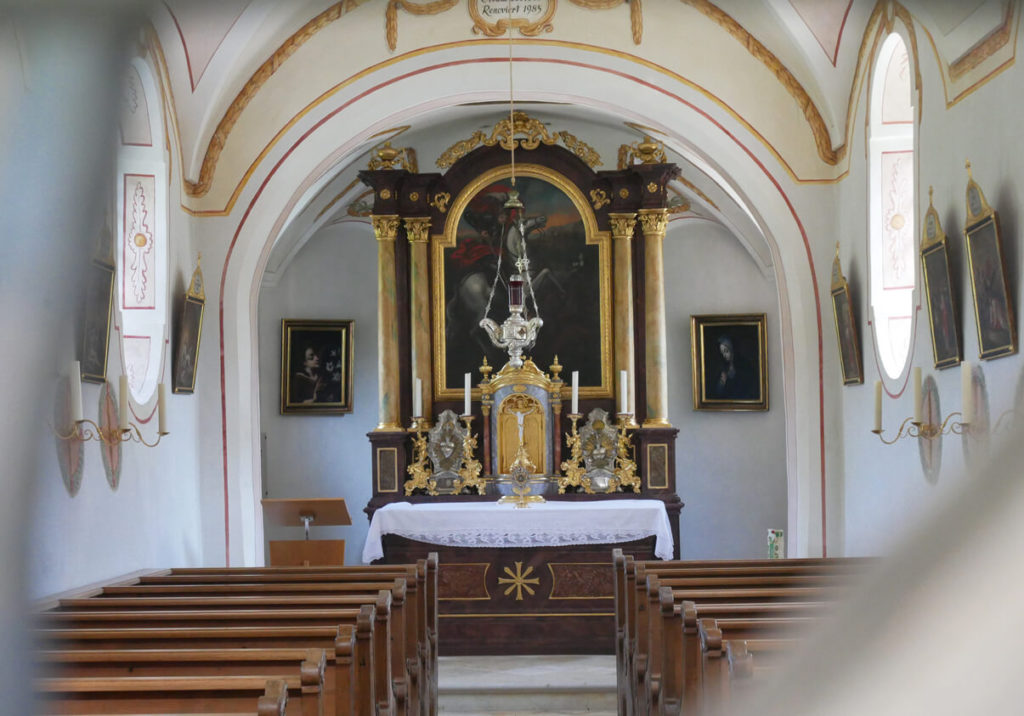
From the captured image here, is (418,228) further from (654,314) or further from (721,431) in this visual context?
(721,431)

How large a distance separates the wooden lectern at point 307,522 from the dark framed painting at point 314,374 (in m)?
4.78

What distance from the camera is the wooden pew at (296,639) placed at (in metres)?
3.64

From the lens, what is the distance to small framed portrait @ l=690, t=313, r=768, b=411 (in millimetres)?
14125

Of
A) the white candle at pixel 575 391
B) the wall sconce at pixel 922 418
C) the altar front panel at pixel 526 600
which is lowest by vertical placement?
the altar front panel at pixel 526 600

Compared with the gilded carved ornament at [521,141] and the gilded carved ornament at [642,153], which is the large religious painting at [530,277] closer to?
the gilded carved ornament at [521,141]

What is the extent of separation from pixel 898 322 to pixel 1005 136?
247 cm

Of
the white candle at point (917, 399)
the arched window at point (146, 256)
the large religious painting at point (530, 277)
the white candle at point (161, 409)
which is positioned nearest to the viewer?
the white candle at point (917, 399)

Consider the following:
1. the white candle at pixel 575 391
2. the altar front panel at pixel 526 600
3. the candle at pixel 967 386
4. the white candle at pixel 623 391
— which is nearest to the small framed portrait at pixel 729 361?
the white candle at pixel 623 391

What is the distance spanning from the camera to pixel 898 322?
25.8ft

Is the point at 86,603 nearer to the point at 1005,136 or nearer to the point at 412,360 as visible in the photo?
the point at 1005,136

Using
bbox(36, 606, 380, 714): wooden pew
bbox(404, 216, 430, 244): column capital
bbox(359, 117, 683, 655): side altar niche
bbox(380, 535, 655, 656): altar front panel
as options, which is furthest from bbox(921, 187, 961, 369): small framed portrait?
bbox(404, 216, 430, 244): column capital

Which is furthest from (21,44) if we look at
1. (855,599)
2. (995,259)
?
(995,259)

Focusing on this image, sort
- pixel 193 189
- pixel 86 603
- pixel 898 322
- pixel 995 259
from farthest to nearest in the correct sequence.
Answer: pixel 193 189 → pixel 898 322 → pixel 995 259 → pixel 86 603

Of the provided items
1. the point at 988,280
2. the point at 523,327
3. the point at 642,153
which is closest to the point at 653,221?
the point at 642,153
